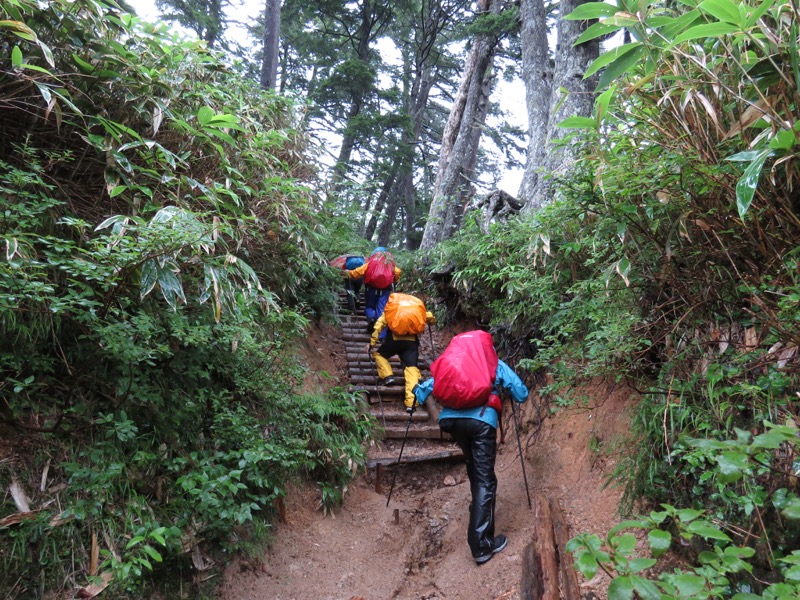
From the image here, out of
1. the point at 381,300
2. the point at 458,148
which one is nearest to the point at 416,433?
the point at 381,300

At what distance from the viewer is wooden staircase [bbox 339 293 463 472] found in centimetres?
595

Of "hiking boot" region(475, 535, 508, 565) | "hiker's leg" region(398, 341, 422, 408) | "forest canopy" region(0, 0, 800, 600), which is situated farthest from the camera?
"hiker's leg" region(398, 341, 422, 408)

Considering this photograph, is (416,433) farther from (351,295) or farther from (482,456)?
(351,295)

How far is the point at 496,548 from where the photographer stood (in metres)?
4.20

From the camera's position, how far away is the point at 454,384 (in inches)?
175

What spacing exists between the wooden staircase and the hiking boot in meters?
1.52

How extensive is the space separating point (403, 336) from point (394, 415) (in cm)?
124

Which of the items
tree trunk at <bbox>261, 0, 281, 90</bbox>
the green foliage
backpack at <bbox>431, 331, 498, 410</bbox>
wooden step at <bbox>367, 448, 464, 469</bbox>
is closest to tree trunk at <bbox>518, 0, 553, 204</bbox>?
tree trunk at <bbox>261, 0, 281, 90</bbox>

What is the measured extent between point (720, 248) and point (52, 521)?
447 cm

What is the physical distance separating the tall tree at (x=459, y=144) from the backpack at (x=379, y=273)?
301 cm

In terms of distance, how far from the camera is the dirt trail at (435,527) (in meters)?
3.83

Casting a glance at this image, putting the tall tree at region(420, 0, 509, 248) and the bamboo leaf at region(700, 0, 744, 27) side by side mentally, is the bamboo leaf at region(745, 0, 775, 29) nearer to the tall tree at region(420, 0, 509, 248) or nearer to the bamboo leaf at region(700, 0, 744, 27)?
the bamboo leaf at region(700, 0, 744, 27)

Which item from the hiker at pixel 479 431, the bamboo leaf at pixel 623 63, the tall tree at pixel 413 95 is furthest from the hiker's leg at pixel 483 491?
the tall tree at pixel 413 95

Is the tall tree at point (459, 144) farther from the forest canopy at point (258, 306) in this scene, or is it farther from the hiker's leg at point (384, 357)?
the forest canopy at point (258, 306)
